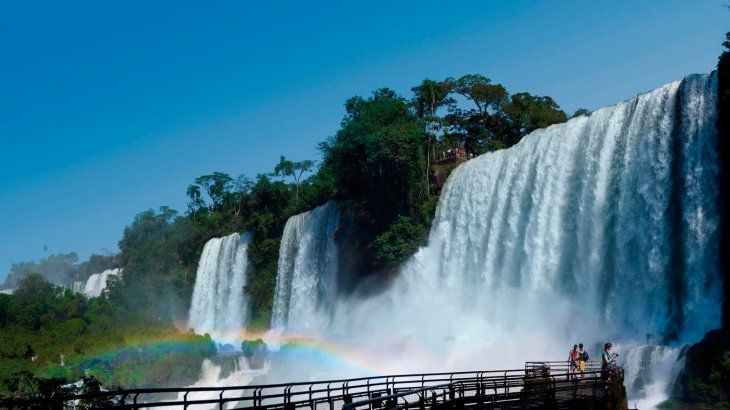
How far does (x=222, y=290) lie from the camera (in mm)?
62094

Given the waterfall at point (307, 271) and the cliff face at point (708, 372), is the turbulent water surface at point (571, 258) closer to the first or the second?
the cliff face at point (708, 372)

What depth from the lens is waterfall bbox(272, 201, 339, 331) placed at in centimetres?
4869

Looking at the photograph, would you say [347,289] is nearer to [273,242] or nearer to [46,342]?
[273,242]

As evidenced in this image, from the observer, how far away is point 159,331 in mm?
57062

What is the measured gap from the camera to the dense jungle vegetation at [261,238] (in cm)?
4359

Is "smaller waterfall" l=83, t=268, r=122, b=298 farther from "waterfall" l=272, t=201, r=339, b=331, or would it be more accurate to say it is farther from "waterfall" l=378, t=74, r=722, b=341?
"waterfall" l=378, t=74, r=722, b=341

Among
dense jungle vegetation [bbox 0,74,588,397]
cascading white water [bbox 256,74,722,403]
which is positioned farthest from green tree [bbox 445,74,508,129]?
cascading white water [bbox 256,74,722,403]

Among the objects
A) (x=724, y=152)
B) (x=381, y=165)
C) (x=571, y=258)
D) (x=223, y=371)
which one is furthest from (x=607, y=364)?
(x=223, y=371)

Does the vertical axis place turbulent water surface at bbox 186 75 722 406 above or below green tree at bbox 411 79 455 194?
below

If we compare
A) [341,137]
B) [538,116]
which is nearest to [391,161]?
[341,137]

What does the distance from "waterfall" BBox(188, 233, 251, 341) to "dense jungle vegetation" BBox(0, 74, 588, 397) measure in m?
1.58

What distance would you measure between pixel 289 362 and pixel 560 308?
18.1 metres

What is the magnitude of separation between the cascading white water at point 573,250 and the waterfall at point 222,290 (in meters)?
20.9

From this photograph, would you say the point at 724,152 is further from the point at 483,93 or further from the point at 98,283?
the point at 98,283
